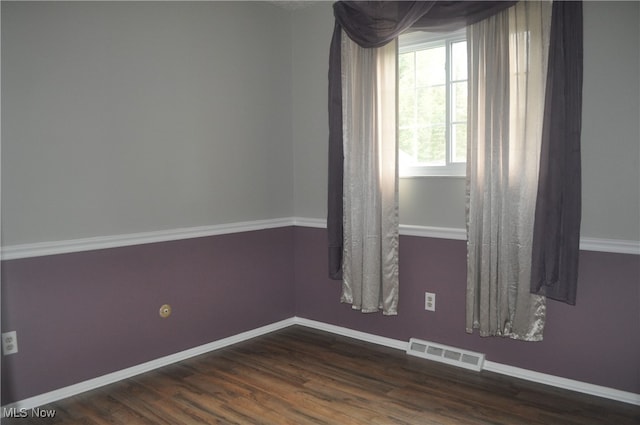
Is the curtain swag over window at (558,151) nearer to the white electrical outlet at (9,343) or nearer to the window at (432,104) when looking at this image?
the window at (432,104)

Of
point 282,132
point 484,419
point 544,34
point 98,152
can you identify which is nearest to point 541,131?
point 544,34

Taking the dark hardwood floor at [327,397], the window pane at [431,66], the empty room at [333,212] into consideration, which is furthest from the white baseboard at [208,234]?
the window pane at [431,66]

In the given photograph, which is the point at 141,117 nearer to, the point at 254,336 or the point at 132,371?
the point at 132,371

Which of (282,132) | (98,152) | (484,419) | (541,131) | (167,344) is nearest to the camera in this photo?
(484,419)

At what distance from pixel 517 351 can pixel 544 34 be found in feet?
5.94

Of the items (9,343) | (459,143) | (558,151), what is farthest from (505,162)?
(9,343)

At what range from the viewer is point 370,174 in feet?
11.0

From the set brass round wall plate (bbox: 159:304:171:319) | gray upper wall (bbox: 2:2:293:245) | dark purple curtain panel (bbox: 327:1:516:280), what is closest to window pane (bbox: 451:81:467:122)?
dark purple curtain panel (bbox: 327:1:516:280)

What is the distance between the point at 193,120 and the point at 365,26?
51.1 inches

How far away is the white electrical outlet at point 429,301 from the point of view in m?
3.33

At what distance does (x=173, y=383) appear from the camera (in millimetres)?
2975

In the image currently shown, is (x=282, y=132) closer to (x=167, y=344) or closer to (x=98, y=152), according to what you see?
(x=98, y=152)

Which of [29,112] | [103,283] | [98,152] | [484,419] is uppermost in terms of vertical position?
[29,112]

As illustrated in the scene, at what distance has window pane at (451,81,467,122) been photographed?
10.4ft
